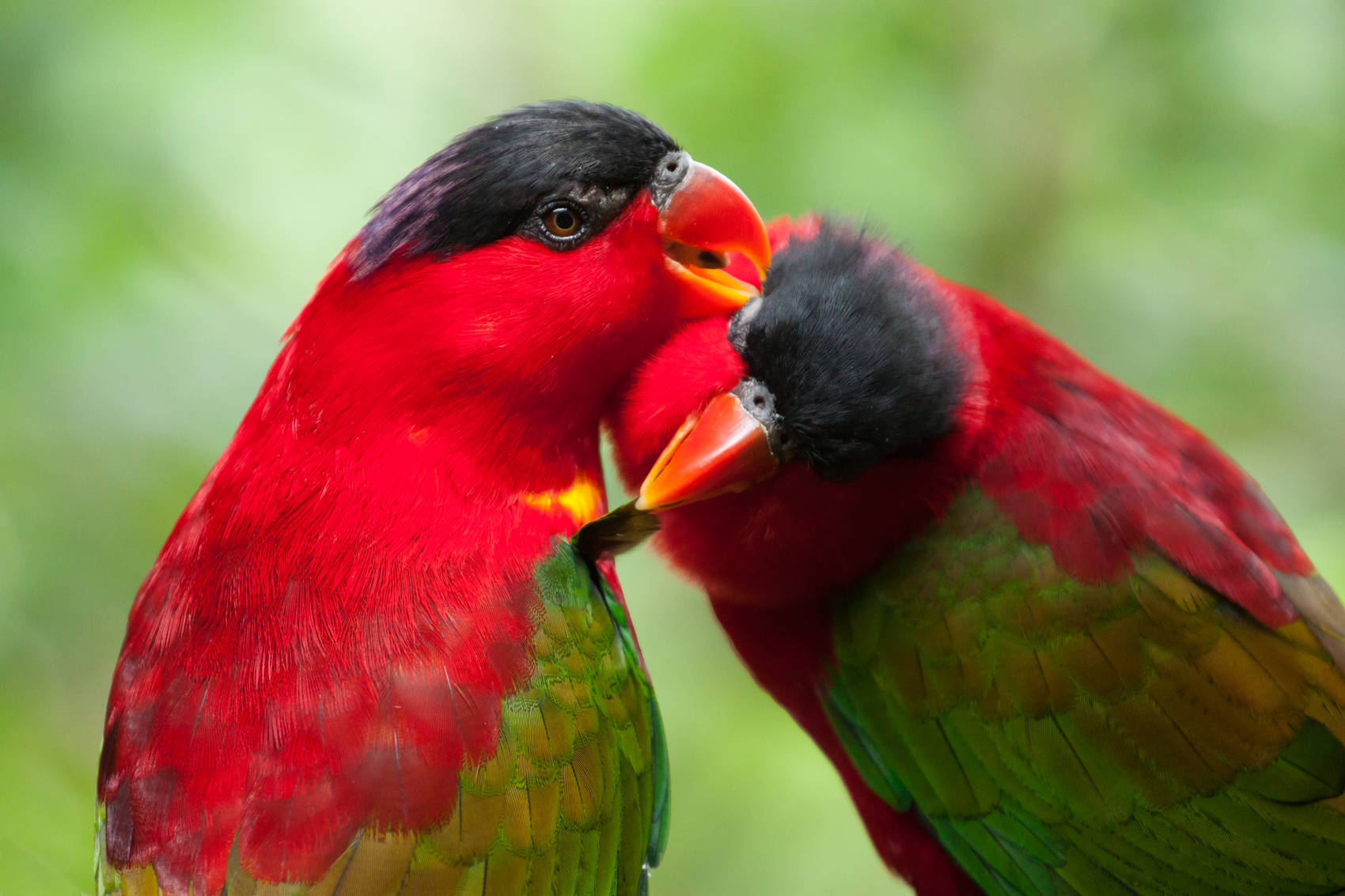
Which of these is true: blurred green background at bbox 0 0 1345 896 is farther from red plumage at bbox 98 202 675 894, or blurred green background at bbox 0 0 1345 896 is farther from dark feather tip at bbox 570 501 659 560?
dark feather tip at bbox 570 501 659 560

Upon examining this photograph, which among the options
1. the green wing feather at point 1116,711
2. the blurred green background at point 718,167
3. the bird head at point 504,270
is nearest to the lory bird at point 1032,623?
the green wing feather at point 1116,711

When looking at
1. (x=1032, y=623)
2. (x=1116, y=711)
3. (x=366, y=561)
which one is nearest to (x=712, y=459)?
(x=366, y=561)

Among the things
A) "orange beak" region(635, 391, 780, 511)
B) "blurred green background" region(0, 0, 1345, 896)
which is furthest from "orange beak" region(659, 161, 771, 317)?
"blurred green background" region(0, 0, 1345, 896)

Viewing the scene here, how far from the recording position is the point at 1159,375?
6.92ft

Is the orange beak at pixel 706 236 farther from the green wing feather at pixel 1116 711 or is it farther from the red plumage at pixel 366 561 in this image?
the green wing feather at pixel 1116 711

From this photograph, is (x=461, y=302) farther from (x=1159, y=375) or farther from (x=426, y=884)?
(x=1159, y=375)

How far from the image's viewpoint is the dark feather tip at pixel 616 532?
A: 106 centimetres

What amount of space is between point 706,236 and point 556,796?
590 mm

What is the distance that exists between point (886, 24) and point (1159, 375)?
846 millimetres

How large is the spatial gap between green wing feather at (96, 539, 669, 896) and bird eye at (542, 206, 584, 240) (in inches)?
12.6

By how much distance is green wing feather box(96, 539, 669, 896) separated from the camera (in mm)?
935

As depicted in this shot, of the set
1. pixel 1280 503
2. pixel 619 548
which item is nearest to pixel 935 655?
pixel 619 548

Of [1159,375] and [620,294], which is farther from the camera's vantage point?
[1159,375]

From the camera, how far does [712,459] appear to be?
1.02 m
